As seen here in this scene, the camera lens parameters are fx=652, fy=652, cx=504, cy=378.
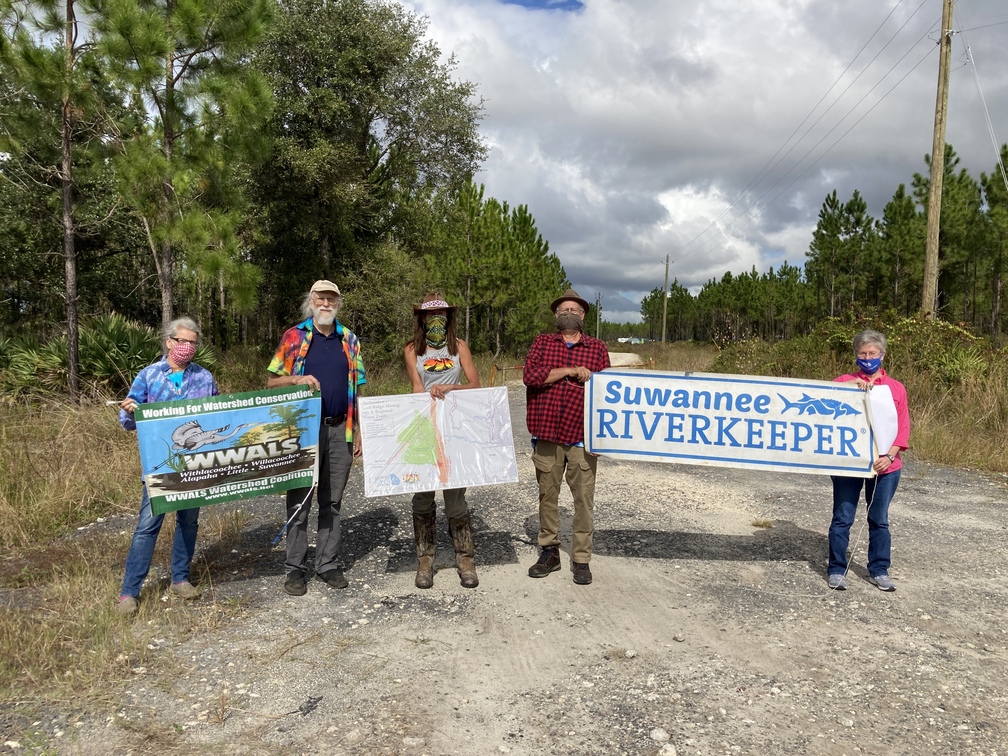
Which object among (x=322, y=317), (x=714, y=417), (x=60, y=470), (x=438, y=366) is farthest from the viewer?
(x=60, y=470)

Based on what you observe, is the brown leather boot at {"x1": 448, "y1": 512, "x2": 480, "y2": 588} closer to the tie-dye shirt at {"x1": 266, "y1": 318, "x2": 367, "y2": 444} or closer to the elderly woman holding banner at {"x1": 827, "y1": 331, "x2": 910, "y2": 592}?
the tie-dye shirt at {"x1": 266, "y1": 318, "x2": 367, "y2": 444}

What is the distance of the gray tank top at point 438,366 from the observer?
455 centimetres

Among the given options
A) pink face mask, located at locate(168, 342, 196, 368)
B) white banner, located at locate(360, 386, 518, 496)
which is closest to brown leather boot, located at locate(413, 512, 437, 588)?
white banner, located at locate(360, 386, 518, 496)

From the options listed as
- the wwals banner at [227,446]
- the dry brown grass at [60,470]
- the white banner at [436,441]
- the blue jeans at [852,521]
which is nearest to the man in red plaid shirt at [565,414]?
the white banner at [436,441]

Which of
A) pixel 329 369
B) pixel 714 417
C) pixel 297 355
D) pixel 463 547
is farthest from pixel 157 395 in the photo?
pixel 714 417

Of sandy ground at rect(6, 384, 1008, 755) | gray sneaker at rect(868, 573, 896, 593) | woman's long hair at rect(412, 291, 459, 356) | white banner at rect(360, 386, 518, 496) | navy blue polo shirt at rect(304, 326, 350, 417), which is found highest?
woman's long hair at rect(412, 291, 459, 356)

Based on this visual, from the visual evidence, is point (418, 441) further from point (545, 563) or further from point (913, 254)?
point (913, 254)

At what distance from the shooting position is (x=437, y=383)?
14.8 ft

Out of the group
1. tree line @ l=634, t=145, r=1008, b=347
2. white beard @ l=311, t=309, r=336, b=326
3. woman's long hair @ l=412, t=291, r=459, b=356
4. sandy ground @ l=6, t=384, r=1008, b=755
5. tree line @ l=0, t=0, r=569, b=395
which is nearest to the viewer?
sandy ground @ l=6, t=384, r=1008, b=755

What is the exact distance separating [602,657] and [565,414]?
5.19 ft

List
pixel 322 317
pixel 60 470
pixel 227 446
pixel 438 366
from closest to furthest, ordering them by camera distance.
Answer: pixel 227 446
pixel 322 317
pixel 438 366
pixel 60 470

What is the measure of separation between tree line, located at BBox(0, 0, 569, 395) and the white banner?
6.31 metres

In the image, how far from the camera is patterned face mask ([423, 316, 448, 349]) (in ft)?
14.6

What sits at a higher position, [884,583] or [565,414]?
[565,414]
